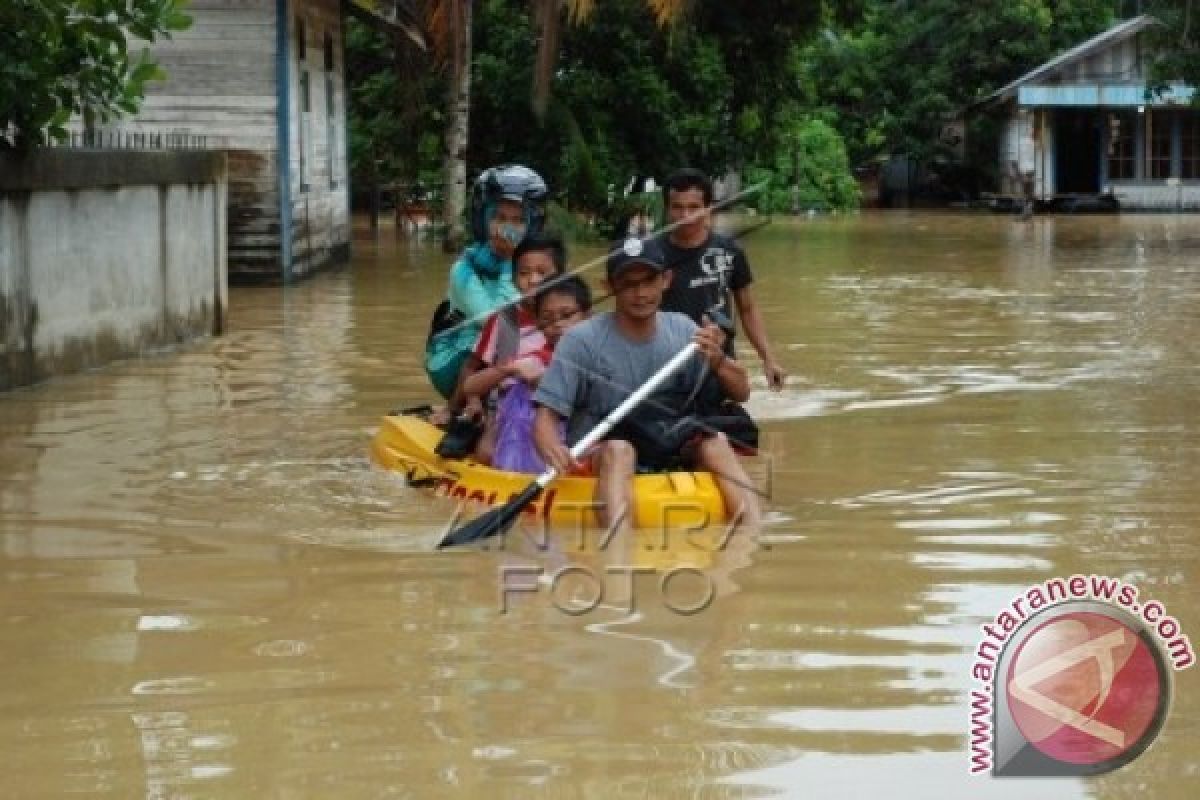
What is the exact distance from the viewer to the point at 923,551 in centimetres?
838

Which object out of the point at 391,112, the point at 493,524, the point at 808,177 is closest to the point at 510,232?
the point at 493,524

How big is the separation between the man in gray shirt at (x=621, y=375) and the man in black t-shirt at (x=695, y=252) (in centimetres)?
103

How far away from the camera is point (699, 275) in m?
10.2

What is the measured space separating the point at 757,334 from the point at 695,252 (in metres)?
0.88

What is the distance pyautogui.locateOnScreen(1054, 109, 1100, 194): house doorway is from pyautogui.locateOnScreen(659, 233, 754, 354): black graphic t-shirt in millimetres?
44919

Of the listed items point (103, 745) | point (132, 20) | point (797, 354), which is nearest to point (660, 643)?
point (103, 745)

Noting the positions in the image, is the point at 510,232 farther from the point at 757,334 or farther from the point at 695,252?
the point at 757,334

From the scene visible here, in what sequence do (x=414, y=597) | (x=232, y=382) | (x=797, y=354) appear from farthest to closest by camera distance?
(x=797, y=354), (x=232, y=382), (x=414, y=597)

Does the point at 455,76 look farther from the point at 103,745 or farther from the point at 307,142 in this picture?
the point at 103,745

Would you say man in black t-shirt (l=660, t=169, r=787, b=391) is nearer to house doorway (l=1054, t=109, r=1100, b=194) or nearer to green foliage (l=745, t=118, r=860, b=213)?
green foliage (l=745, t=118, r=860, b=213)

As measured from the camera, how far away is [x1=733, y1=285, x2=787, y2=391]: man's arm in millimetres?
10516

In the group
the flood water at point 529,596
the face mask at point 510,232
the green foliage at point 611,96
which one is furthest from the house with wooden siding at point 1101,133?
the face mask at point 510,232

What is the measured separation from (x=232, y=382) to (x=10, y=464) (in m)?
3.71

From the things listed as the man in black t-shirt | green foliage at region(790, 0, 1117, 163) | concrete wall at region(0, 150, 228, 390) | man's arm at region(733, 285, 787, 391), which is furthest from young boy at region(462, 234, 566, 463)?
green foliage at region(790, 0, 1117, 163)
